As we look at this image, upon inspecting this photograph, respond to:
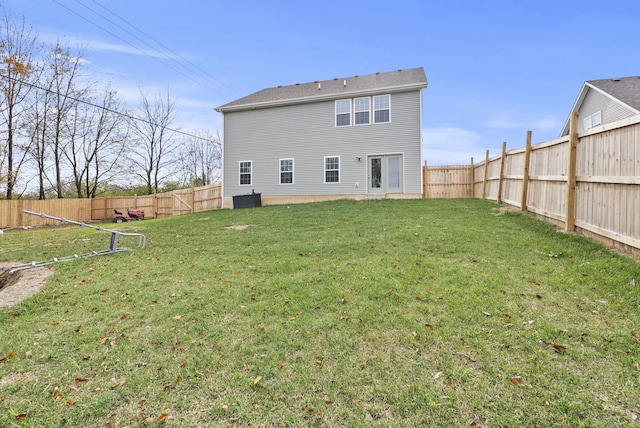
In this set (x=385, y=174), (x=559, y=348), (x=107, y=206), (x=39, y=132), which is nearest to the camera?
(x=559, y=348)

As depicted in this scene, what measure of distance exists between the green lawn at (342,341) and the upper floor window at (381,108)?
10685mm

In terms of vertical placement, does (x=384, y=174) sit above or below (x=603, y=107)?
below

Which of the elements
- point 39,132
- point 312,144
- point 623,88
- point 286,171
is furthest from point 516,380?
point 39,132

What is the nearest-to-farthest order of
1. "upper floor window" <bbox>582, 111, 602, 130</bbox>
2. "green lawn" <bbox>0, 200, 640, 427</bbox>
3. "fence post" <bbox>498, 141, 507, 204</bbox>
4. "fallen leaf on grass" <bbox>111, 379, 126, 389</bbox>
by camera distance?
"green lawn" <bbox>0, 200, 640, 427</bbox>
"fallen leaf on grass" <bbox>111, 379, 126, 389</bbox>
"fence post" <bbox>498, 141, 507, 204</bbox>
"upper floor window" <bbox>582, 111, 602, 130</bbox>

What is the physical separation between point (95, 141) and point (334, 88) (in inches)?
756

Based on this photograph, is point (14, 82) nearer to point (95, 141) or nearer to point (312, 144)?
point (95, 141)

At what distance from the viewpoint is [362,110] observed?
15320mm

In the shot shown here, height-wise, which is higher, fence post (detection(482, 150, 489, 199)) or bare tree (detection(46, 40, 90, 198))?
bare tree (detection(46, 40, 90, 198))

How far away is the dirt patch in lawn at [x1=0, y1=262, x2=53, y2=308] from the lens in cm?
431

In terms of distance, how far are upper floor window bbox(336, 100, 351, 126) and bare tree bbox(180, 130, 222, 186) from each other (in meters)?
19.4

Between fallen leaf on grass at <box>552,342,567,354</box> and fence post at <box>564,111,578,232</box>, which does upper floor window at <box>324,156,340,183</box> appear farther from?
fallen leaf on grass at <box>552,342,567,354</box>

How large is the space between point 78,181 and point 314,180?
62.9ft

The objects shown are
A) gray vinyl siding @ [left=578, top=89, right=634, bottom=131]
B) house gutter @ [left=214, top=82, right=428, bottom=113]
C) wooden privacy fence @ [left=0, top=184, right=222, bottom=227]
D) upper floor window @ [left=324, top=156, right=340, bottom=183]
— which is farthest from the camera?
wooden privacy fence @ [left=0, top=184, right=222, bottom=227]

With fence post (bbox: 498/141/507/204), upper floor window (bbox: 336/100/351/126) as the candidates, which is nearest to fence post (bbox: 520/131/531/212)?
fence post (bbox: 498/141/507/204)
